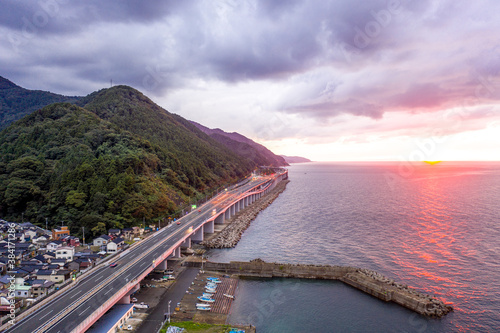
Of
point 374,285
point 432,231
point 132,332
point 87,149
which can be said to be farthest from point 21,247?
point 432,231

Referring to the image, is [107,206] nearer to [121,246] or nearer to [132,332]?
[121,246]

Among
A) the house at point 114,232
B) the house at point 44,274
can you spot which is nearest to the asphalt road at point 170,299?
the house at point 44,274

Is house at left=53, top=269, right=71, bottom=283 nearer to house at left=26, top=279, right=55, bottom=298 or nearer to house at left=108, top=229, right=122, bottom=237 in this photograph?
house at left=26, top=279, right=55, bottom=298

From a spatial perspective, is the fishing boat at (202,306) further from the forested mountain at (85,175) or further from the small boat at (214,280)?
the forested mountain at (85,175)

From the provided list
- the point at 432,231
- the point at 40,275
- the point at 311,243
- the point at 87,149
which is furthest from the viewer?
the point at 87,149

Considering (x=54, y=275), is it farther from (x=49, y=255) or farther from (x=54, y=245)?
(x=54, y=245)

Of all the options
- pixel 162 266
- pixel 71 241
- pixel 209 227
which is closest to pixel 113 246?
pixel 162 266
